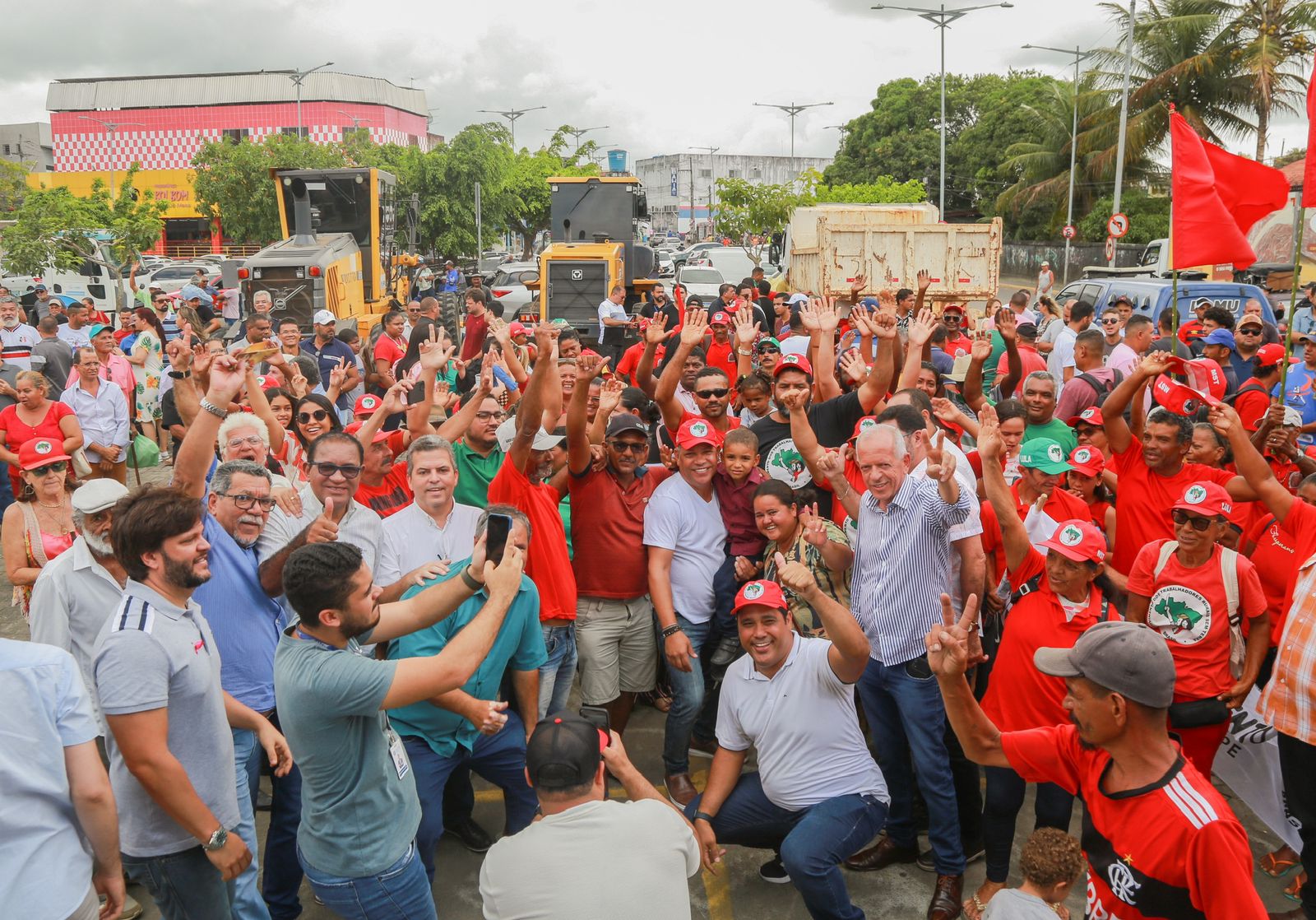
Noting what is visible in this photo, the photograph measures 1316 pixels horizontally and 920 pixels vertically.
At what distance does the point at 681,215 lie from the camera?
359 ft

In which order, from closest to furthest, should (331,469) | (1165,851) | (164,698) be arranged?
(1165,851), (164,698), (331,469)

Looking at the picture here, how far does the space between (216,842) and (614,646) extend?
2341mm

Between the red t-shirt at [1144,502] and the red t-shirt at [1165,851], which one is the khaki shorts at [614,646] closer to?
the red t-shirt at [1144,502]

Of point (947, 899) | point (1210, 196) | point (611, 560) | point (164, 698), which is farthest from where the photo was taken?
point (1210, 196)

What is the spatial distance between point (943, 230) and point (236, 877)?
14592 mm

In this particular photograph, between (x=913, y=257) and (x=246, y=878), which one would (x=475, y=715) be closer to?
(x=246, y=878)

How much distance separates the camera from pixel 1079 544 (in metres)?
3.84

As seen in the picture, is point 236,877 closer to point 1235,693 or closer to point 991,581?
point 991,581

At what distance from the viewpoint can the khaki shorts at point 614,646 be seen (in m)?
5.04

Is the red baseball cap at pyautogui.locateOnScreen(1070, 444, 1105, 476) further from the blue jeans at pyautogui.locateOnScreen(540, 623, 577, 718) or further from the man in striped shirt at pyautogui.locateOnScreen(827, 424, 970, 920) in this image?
the blue jeans at pyautogui.locateOnScreen(540, 623, 577, 718)

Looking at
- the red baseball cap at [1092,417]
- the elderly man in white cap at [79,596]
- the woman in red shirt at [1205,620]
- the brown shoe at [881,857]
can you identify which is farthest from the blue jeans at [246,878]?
the red baseball cap at [1092,417]

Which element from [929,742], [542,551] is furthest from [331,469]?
[929,742]

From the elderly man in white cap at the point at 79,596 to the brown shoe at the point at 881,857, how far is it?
3.13 metres

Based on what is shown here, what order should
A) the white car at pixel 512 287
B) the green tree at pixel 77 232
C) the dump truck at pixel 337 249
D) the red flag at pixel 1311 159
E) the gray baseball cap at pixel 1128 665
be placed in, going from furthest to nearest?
the white car at pixel 512 287 < the green tree at pixel 77 232 < the dump truck at pixel 337 249 < the red flag at pixel 1311 159 < the gray baseball cap at pixel 1128 665
